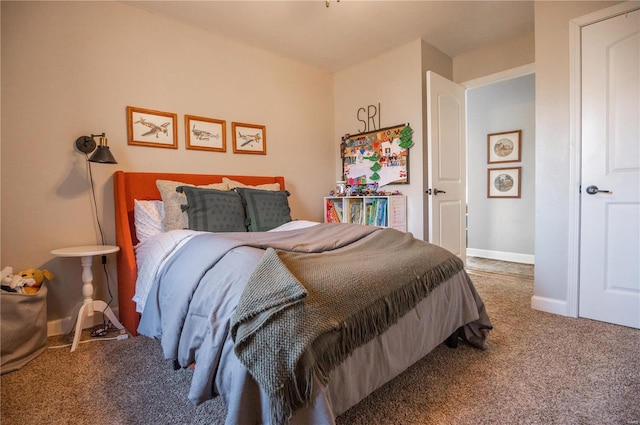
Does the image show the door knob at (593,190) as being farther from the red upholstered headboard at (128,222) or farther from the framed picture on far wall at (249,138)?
the red upholstered headboard at (128,222)

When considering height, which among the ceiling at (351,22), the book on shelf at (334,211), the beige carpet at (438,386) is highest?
the ceiling at (351,22)

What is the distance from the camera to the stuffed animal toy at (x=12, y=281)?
1.81m

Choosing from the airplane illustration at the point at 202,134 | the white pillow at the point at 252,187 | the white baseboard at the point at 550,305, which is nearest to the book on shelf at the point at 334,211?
the white pillow at the point at 252,187

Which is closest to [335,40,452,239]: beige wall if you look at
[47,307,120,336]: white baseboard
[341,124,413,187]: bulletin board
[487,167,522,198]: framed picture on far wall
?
[341,124,413,187]: bulletin board

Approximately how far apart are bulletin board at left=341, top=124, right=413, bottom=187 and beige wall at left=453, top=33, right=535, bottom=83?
1.07 metres

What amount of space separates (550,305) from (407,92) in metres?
2.34

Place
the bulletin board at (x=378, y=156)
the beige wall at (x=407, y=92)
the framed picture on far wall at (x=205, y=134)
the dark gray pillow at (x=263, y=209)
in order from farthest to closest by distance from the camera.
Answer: the bulletin board at (x=378, y=156)
the beige wall at (x=407, y=92)
the framed picture on far wall at (x=205, y=134)
the dark gray pillow at (x=263, y=209)

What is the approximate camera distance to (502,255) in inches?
173

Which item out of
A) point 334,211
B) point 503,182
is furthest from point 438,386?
point 503,182

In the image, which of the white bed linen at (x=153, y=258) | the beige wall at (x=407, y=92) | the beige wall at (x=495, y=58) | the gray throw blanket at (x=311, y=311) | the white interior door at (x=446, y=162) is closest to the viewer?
the gray throw blanket at (x=311, y=311)

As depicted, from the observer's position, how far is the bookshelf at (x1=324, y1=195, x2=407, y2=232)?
126 inches

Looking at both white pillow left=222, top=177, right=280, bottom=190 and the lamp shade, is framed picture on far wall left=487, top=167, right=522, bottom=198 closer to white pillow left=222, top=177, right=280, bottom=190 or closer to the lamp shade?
white pillow left=222, top=177, right=280, bottom=190

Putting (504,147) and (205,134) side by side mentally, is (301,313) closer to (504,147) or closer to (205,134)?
(205,134)

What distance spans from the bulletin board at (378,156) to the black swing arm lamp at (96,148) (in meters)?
2.44
